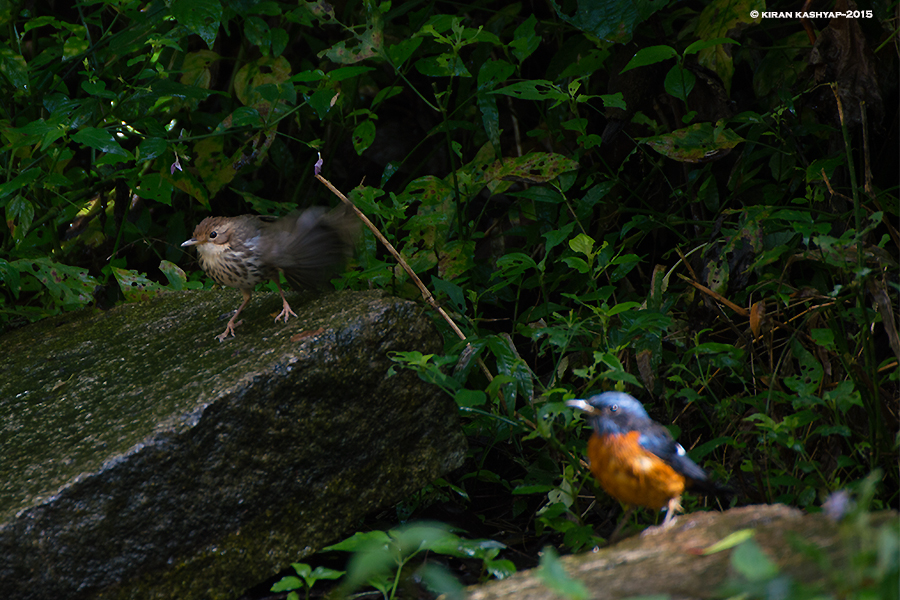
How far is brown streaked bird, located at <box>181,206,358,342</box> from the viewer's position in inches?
126

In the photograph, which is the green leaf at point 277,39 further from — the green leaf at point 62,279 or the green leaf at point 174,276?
the green leaf at point 62,279

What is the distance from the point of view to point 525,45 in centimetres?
381

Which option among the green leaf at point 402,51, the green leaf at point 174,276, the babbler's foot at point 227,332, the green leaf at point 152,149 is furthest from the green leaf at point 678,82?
the green leaf at point 174,276

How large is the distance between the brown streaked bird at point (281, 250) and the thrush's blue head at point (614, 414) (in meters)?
1.31

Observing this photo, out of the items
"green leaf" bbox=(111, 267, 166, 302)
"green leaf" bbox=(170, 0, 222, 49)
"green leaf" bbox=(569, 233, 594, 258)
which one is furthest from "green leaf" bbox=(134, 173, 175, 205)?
"green leaf" bbox=(569, 233, 594, 258)

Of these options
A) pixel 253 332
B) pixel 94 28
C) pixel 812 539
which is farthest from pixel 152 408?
pixel 94 28

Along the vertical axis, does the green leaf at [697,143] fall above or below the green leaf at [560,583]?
above

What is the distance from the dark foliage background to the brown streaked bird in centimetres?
33

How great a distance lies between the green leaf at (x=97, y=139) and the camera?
3.39 m

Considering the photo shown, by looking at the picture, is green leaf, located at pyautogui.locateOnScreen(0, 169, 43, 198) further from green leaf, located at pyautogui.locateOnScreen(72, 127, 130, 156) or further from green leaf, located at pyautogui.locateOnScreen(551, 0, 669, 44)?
green leaf, located at pyautogui.locateOnScreen(551, 0, 669, 44)

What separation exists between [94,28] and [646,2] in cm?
350

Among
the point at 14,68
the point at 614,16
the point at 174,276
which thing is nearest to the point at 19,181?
the point at 14,68

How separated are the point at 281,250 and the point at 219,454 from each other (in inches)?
36.0

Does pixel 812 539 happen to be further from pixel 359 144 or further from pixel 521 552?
pixel 359 144
